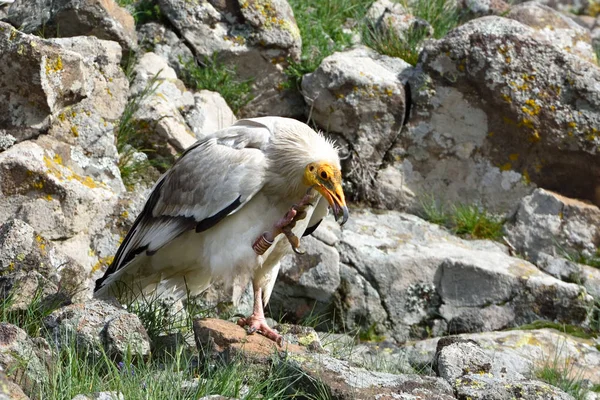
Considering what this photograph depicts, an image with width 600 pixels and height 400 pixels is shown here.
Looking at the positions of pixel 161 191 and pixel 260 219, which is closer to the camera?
pixel 260 219

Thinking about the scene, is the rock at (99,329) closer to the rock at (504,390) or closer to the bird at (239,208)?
the bird at (239,208)

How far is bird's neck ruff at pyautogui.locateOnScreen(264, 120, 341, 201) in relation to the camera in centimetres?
507

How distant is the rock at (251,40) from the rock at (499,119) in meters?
1.06

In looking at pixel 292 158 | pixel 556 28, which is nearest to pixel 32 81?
pixel 292 158

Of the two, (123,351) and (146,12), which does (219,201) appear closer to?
(123,351)

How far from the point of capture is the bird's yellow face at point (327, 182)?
16.2 ft

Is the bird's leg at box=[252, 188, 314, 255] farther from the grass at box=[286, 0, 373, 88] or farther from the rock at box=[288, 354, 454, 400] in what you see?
the grass at box=[286, 0, 373, 88]

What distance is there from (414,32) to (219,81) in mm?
1809

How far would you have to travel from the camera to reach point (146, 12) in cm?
762

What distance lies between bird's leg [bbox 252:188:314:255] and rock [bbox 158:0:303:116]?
107 inches

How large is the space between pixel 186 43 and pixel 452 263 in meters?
2.82

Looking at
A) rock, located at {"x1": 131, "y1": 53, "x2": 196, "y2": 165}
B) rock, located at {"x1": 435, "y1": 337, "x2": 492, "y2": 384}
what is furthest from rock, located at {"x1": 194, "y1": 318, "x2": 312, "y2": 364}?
rock, located at {"x1": 131, "y1": 53, "x2": 196, "y2": 165}

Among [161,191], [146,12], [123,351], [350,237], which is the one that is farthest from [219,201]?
[146,12]

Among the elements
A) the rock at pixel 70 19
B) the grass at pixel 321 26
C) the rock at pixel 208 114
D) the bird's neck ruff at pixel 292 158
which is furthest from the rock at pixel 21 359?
the grass at pixel 321 26
